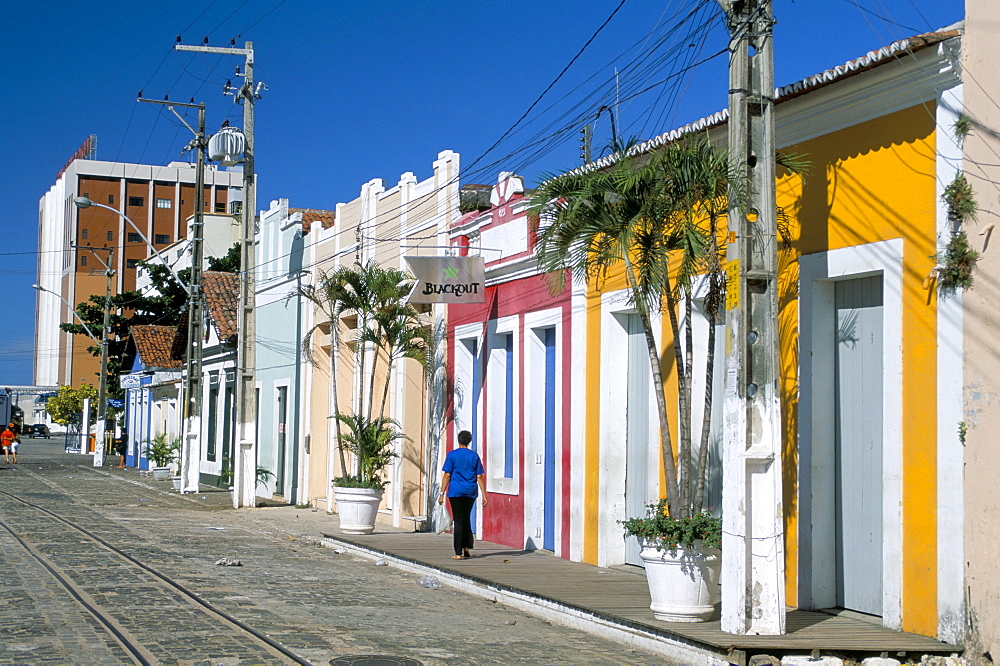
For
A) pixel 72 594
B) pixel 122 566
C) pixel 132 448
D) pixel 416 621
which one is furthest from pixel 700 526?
pixel 132 448

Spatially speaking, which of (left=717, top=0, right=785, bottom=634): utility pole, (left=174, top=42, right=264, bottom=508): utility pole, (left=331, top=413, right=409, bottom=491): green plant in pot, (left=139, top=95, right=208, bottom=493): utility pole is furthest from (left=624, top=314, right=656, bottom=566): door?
(left=139, top=95, right=208, bottom=493): utility pole

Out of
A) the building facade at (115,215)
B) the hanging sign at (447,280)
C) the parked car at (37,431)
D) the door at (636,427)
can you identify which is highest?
the building facade at (115,215)

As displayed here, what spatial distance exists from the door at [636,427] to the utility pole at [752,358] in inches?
179

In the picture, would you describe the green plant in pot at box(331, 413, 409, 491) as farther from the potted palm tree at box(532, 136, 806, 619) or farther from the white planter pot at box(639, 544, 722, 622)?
the white planter pot at box(639, 544, 722, 622)

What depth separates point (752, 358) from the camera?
933cm

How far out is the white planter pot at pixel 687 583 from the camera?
984cm

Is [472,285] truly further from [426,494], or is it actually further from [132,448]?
[132,448]

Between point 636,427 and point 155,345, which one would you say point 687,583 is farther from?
point 155,345

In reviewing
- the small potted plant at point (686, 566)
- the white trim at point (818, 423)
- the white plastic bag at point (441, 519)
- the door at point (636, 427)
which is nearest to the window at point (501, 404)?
the white plastic bag at point (441, 519)

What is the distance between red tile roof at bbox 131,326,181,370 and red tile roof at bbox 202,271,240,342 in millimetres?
9014

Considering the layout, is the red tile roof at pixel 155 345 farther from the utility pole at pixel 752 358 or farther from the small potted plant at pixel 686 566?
the utility pole at pixel 752 358

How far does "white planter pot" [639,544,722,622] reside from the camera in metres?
Result: 9.84

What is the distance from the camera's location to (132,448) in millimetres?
49312

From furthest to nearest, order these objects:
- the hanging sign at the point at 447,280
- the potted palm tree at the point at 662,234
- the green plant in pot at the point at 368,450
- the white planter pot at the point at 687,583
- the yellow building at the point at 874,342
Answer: the green plant in pot at the point at 368,450, the hanging sign at the point at 447,280, the potted palm tree at the point at 662,234, the white planter pot at the point at 687,583, the yellow building at the point at 874,342
